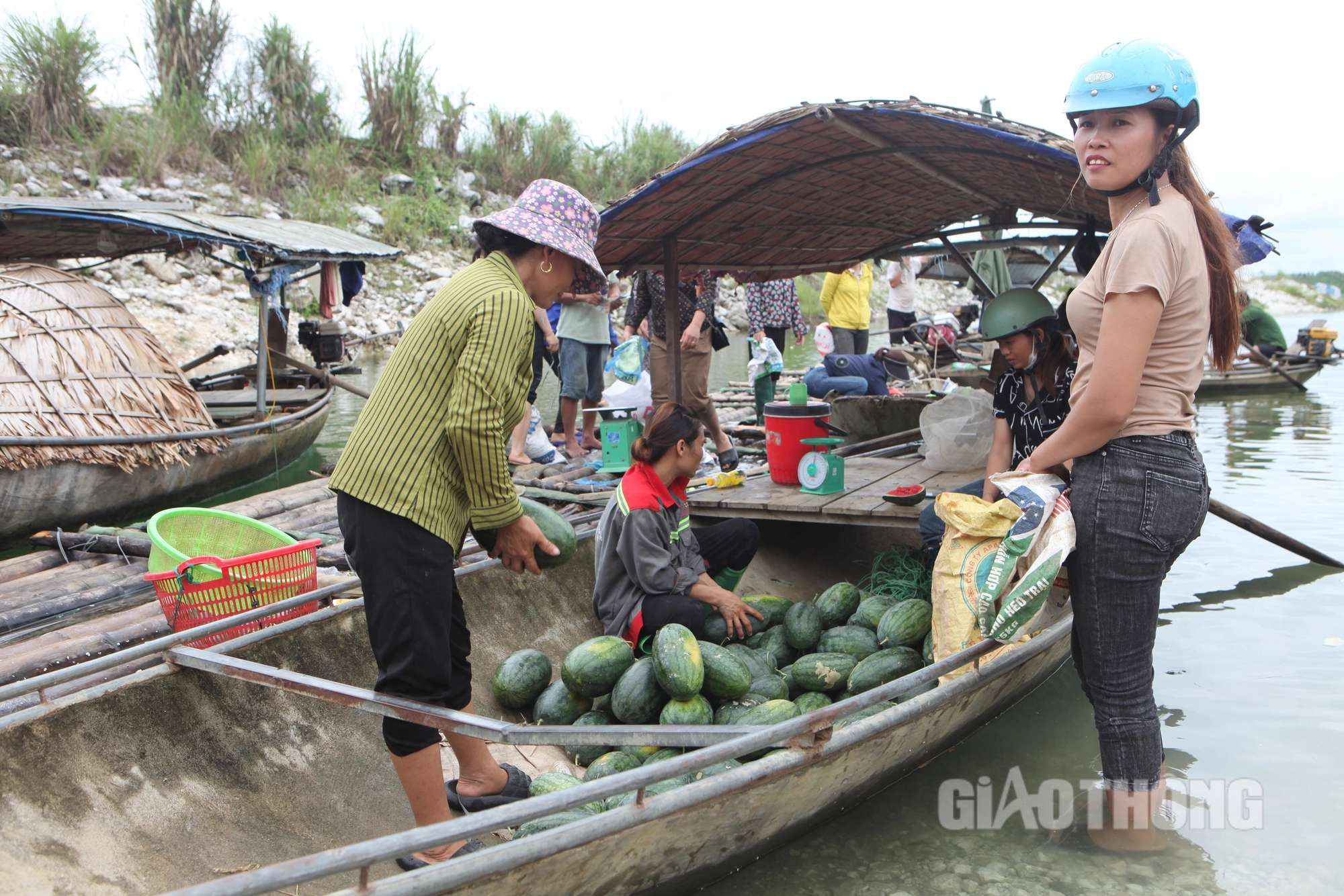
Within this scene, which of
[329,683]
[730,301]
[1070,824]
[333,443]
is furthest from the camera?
[730,301]

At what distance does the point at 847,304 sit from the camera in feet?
32.1

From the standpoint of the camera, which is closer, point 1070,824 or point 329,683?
point 329,683

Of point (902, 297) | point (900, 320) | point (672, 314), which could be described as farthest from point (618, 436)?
point (900, 320)

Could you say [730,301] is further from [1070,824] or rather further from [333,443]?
[1070,824]

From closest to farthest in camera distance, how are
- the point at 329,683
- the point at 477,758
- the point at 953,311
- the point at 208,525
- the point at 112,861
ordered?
the point at 112,861 → the point at 329,683 → the point at 477,758 → the point at 208,525 → the point at 953,311

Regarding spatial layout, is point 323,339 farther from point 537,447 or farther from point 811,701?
point 811,701

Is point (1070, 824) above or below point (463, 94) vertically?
below

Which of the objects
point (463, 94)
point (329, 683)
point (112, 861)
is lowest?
point (112, 861)

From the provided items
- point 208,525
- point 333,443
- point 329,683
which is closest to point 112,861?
point 329,683

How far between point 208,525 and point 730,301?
2373 centimetres

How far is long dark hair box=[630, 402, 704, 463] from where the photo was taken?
12.3ft

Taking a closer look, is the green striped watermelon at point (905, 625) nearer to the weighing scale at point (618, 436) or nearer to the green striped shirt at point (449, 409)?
the green striped shirt at point (449, 409)

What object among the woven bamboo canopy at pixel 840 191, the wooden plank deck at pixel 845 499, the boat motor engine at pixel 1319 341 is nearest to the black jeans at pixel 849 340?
the woven bamboo canopy at pixel 840 191

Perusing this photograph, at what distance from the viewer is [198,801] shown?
2.69m
